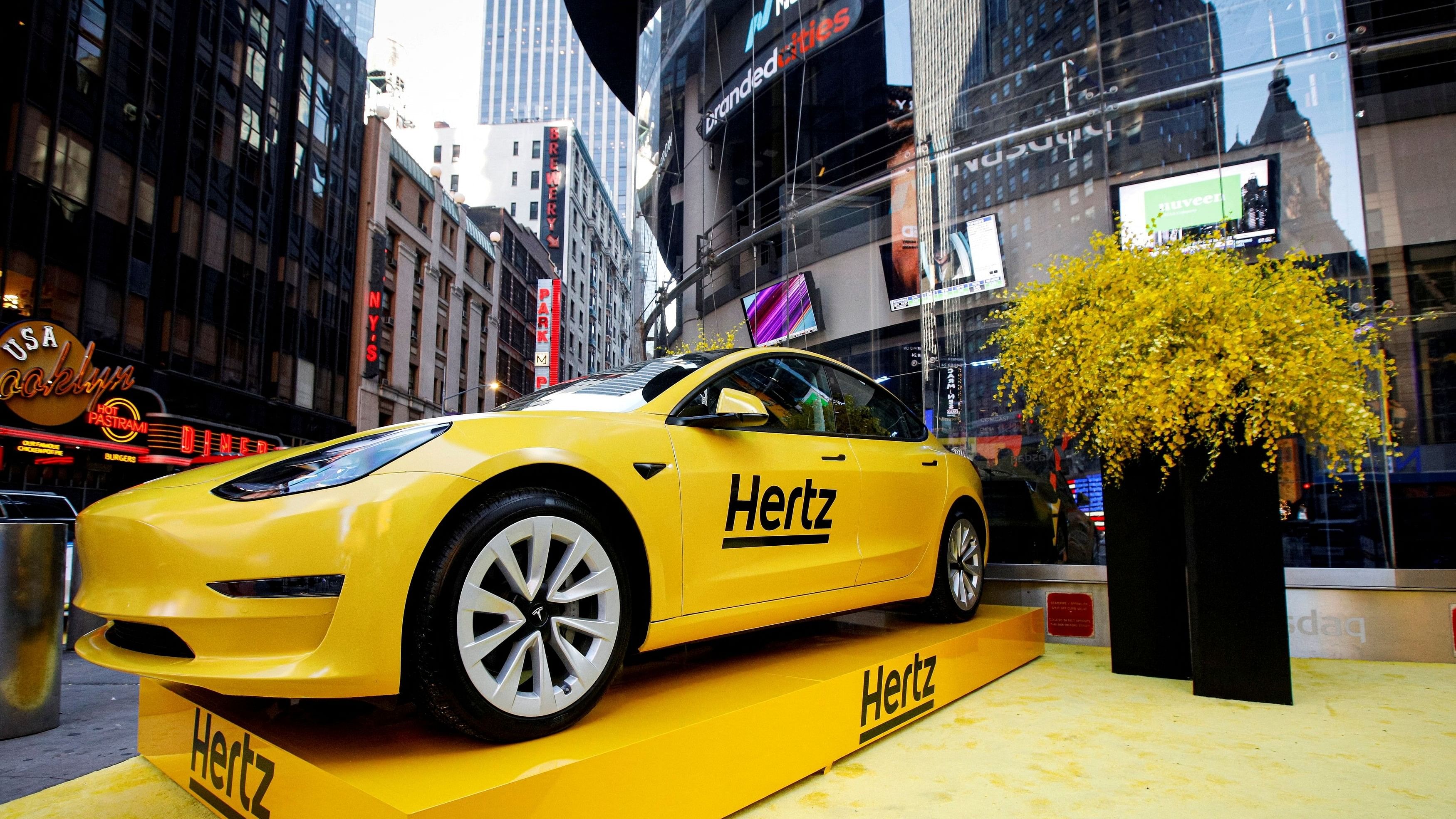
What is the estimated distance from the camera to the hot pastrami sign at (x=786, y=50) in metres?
8.75

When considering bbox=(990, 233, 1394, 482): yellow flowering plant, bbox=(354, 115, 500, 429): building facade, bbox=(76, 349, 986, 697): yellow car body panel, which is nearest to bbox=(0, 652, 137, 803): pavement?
bbox=(76, 349, 986, 697): yellow car body panel

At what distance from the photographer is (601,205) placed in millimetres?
81375

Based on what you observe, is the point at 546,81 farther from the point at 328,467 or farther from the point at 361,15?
the point at 328,467

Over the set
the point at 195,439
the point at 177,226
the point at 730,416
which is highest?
the point at 177,226

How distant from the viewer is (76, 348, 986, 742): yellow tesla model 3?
1.64 metres

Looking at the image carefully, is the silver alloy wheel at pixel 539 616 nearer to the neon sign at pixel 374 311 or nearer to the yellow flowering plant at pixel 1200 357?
the yellow flowering plant at pixel 1200 357

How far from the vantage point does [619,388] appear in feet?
8.82

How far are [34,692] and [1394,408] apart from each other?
838 cm

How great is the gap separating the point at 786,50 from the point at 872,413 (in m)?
7.74

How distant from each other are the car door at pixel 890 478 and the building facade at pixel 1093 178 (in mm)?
1572

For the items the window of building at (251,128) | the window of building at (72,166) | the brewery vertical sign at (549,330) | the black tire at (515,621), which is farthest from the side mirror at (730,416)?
the brewery vertical sign at (549,330)

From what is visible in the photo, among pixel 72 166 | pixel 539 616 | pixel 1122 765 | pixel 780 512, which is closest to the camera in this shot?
pixel 539 616

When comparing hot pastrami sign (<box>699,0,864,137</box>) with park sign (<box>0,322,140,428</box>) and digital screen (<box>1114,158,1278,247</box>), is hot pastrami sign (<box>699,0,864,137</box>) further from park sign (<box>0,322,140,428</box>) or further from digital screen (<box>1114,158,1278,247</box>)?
park sign (<box>0,322,140,428</box>)

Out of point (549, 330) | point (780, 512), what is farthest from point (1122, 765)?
point (549, 330)
